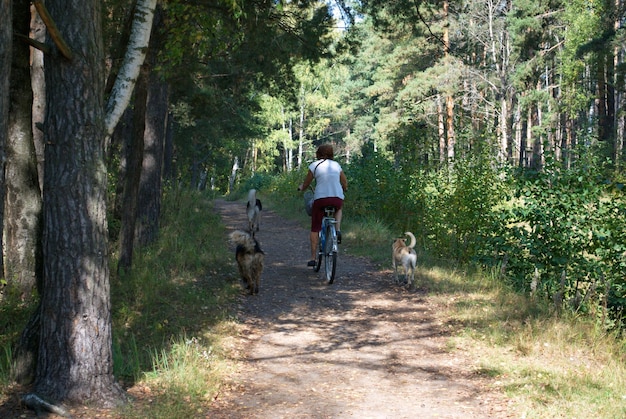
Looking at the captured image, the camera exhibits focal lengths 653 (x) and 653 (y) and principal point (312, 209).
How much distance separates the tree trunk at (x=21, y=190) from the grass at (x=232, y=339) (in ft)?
1.99

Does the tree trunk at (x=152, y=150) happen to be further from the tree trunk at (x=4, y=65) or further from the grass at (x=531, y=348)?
the tree trunk at (x=4, y=65)

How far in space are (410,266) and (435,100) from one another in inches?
1160

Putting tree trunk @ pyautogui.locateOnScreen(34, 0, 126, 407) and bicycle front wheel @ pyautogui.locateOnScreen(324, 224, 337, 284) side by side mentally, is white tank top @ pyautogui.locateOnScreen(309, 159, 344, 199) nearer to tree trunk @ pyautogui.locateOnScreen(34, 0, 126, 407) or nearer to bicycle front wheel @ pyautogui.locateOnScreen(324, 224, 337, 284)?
bicycle front wheel @ pyautogui.locateOnScreen(324, 224, 337, 284)

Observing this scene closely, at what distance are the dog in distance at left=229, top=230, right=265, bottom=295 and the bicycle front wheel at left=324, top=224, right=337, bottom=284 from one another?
123 centimetres

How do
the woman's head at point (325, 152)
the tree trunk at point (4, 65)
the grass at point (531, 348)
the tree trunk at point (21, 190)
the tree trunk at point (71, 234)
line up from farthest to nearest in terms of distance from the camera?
the woman's head at point (325, 152)
the tree trunk at point (21, 190)
the grass at point (531, 348)
the tree trunk at point (71, 234)
the tree trunk at point (4, 65)

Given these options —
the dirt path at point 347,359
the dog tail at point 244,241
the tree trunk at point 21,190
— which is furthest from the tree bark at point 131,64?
the dog tail at point 244,241

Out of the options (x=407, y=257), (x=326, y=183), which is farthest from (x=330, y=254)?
(x=407, y=257)

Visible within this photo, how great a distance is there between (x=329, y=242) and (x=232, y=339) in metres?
3.27

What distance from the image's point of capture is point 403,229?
15.2 m

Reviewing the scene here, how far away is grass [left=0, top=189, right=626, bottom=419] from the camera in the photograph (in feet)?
18.1

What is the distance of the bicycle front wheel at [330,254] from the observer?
1029 centimetres

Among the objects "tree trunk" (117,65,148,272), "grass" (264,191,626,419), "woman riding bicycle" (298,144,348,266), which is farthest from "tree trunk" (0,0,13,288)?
"woman riding bicycle" (298,144,348,266)

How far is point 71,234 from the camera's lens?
5172 mm

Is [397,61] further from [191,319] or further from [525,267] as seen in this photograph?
[191,319]
